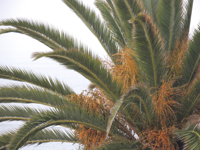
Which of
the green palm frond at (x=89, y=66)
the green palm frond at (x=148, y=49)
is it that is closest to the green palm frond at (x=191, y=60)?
the green palm frond at (x=148, y=49)

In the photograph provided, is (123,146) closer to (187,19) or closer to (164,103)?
(164,103)

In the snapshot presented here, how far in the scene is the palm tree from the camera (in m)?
2.59

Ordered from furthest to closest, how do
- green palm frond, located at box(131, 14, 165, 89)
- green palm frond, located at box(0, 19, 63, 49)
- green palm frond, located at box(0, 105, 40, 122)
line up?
green palm frond, located at box(0, 105, 40, 122), green palm frond, located at box(0, 19, 63, 49), green palm frond, located at box(131, 14, 165, 89)

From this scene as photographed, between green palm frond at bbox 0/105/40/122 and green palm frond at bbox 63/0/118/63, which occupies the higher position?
green palm frond at bbox 63/0/118/63

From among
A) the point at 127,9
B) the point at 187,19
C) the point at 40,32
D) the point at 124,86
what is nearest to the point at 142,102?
the point at 124,86

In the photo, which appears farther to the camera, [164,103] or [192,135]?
[164,103]

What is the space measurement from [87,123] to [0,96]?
1499 mm

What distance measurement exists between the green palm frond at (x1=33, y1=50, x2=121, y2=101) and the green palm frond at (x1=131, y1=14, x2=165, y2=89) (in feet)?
1.48

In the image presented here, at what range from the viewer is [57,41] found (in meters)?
3.73

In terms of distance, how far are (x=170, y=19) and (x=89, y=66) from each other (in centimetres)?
150

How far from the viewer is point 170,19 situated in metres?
3.42

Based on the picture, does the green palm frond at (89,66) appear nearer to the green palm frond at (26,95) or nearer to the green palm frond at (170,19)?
the green palm frond at (26,95)

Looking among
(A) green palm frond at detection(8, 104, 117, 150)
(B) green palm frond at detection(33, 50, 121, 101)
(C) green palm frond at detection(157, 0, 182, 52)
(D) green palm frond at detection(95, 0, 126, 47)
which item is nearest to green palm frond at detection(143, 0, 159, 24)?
(C) green palm frond at detection(157, 0, 182, 52)

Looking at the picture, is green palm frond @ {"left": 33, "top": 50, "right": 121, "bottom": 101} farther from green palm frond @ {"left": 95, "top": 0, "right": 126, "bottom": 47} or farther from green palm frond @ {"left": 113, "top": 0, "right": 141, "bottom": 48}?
green palm frond @ {"left": 95, "top": 0, "right": 126, "bottom": 47}
